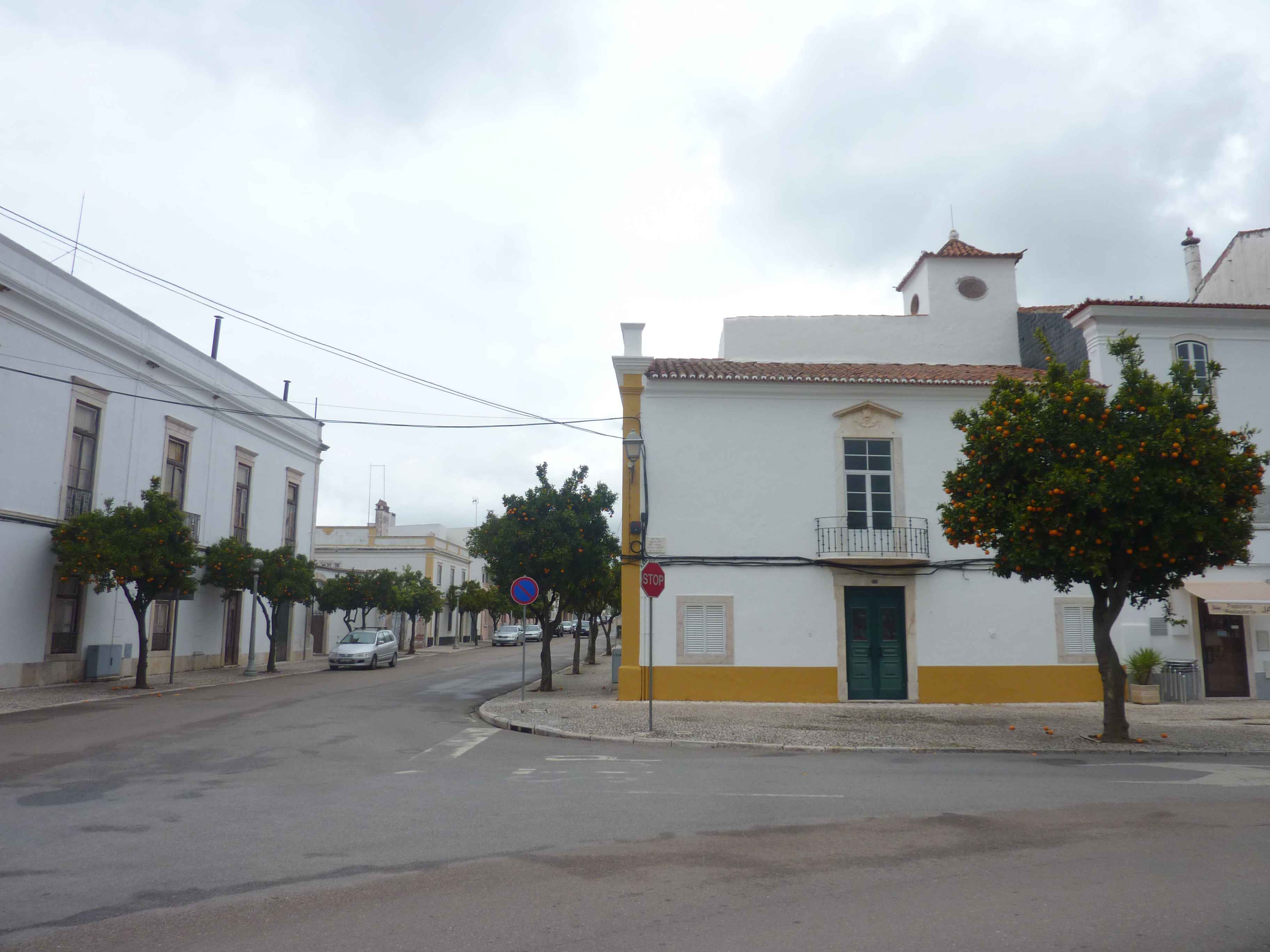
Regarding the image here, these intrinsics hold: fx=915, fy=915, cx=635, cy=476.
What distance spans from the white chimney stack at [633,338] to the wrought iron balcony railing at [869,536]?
5.30m

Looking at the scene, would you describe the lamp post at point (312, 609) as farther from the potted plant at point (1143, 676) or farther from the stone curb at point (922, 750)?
the potted plant at point (1143, 676)

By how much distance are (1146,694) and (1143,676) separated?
16.1 inches

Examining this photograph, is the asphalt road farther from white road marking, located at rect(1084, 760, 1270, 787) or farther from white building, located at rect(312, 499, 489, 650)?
white building, located at rect(312, 499, 489, 650)

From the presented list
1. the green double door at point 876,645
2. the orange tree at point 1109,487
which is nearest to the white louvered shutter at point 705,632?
the green double door at point 876,645

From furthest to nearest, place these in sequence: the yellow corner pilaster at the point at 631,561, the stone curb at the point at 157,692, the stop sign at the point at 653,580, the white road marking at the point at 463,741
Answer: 1. the yellow corner pilaster at the point at 631,561
2. the stone curb at the point at 157,692
3. the stop sign at the point at 653,580
4. the white road marking at the point at 463,741

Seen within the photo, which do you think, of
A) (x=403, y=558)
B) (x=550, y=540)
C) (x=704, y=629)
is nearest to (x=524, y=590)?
(x=550, y=540)

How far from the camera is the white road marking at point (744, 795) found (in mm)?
8445

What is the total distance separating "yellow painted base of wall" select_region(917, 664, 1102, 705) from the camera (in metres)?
18.7

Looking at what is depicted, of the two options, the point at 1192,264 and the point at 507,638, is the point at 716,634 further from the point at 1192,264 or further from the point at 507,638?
the point at 507,638

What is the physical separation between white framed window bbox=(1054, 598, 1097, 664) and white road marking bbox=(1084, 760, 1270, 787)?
7.86 m

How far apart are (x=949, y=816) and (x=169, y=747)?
9538 mm

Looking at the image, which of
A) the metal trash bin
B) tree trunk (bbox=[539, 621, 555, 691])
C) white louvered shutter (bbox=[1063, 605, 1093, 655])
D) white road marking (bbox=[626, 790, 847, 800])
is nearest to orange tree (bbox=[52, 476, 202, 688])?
tree trunk (bbox=[539, 621, 555, 691])

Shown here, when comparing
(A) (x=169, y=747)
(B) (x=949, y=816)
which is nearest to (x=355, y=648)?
(A) (x=169, y=747)

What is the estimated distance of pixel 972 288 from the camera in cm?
2412
